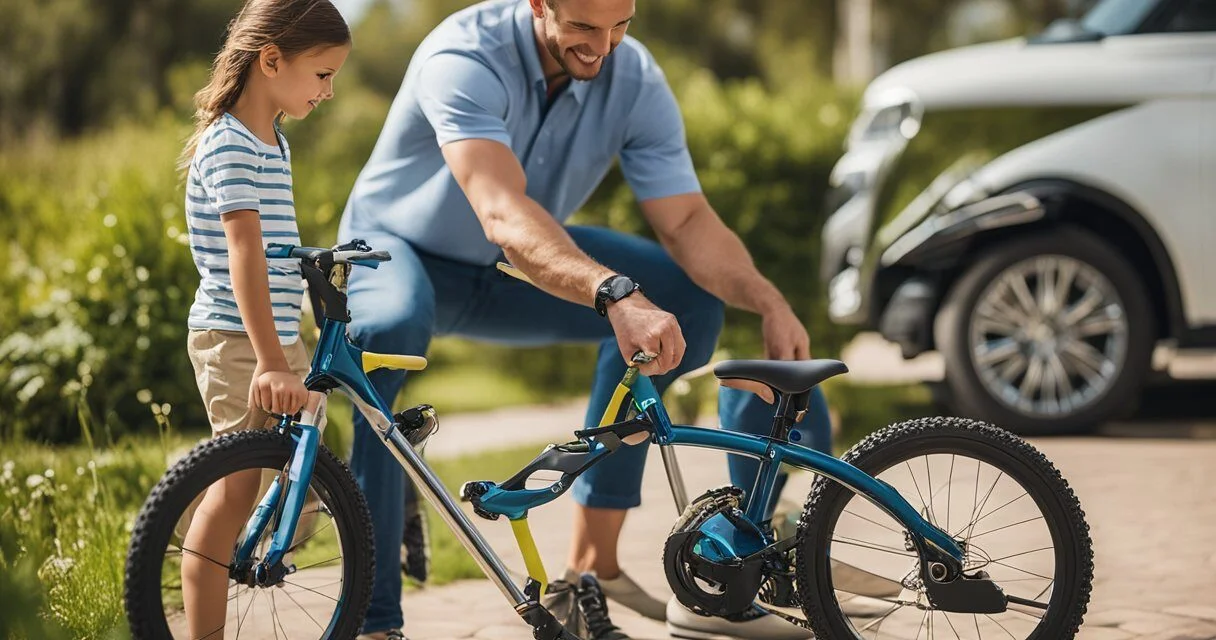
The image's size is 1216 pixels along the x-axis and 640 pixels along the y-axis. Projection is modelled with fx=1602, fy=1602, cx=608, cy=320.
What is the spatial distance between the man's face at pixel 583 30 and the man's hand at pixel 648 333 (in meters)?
0.66

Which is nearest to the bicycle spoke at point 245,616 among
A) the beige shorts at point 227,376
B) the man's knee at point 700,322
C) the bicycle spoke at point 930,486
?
the beige shorts at point 227,376

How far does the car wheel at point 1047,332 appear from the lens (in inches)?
257

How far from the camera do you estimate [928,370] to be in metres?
9.69

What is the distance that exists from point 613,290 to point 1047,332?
→ 3.71 meters

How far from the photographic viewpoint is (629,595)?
4.10m

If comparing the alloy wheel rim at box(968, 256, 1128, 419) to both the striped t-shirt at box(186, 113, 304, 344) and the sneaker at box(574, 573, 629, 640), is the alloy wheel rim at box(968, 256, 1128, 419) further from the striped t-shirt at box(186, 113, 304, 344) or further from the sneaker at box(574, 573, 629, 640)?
the striped t-shirt at box(186, 113, 304, 344)

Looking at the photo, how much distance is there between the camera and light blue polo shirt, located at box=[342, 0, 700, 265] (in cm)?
386

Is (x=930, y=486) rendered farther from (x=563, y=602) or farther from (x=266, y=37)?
(x=266, y=37)

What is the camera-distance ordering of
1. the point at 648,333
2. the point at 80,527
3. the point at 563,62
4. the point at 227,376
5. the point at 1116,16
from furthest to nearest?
the point at 1116,16 → the point at 80,527 → the point at 563,62 → the point at 227,376 → the point at 648,333

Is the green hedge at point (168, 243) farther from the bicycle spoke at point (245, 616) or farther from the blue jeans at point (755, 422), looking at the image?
Answer: the blue jeans at point (755, 422)

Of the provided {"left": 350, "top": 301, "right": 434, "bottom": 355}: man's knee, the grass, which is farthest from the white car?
{"left": 350, "top": 301, "right": 434, "bottom": 355}: man's knee

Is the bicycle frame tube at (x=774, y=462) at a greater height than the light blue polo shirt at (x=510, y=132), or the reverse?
the light blue polo shirt at (x=510, y=132)

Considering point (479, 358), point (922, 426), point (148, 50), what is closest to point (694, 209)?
point (922, 426)

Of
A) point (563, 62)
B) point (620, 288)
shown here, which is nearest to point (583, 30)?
point (563, 62)
